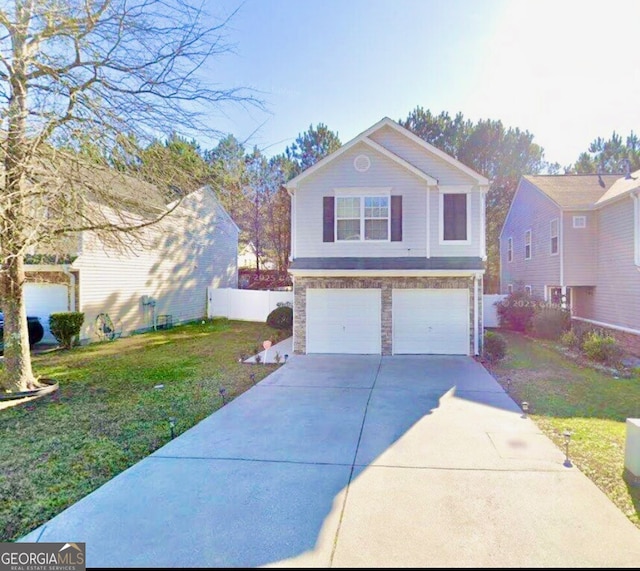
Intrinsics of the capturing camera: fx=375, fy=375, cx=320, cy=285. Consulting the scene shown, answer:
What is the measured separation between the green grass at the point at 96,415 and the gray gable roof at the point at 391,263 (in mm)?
3339

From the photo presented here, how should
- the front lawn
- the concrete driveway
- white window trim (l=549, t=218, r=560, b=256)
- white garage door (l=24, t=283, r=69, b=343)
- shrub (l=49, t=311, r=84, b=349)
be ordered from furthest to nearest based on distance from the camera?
white window trim (l=549, t=218, r=560, b=256) < white garage door (l=24, t=283, r=69, b=343) < shrub (l=49, t=311, r=84, b=349) < the front lawn < the concrete driveway

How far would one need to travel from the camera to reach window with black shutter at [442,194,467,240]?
11602 millimetres

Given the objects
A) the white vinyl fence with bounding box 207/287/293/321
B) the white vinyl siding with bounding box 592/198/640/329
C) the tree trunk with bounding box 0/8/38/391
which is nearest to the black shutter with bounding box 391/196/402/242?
the white vinyl siding with bounding box 592/198/640/329

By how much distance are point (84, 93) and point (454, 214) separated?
976cm

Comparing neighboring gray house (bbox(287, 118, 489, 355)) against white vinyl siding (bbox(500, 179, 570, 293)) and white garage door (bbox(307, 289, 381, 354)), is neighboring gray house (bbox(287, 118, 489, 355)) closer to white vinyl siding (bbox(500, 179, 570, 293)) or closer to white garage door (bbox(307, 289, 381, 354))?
white garage door (bbox(307, 289, 381, 354))

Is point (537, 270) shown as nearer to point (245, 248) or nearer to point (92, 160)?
point (92, 160)

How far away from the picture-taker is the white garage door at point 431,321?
11.3 meters

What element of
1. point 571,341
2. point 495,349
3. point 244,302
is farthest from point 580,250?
point 244,302

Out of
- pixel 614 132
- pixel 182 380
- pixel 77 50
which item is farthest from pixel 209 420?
pixel 614 132

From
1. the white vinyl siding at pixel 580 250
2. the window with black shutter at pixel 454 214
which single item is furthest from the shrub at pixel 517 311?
the window with black shutter at pixel 454 214

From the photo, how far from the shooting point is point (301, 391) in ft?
25.1

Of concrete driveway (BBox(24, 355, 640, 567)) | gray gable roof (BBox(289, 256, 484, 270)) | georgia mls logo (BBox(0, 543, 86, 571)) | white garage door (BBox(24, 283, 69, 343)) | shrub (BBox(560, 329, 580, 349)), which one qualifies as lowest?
georgia mls logo (BBox(0, 543, 86, 571))

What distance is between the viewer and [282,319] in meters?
16.3

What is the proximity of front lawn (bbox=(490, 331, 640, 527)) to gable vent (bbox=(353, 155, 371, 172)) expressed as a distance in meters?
6.95
